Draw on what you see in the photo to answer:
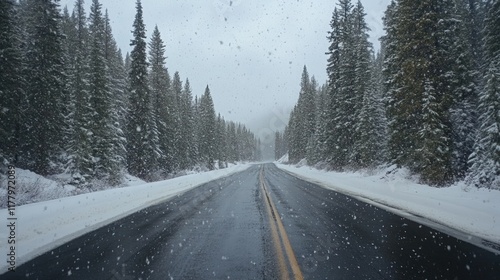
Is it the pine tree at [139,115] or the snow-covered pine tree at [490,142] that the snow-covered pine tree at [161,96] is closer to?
the pine tree at [139,115]

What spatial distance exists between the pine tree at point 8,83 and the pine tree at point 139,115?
10.2m

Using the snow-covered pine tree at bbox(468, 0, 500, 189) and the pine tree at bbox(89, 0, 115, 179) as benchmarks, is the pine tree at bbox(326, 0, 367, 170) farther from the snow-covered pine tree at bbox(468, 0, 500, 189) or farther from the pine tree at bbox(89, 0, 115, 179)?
the pine tree at bbox(89, 0, 115, 179)

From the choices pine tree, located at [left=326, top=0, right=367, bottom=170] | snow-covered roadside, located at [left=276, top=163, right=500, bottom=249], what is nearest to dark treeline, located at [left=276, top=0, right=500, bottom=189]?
snow-covered roadside, located at [left=276, top=163, right=500, bottom=249]

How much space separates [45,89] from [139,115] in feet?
27.5

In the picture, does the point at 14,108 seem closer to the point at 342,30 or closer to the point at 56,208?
the point at 56,208

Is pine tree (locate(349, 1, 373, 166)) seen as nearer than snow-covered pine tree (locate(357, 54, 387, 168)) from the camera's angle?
No

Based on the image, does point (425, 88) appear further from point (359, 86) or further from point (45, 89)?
point (45, 89)

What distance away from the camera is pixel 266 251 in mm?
6023

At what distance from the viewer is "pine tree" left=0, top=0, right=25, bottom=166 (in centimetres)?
2039

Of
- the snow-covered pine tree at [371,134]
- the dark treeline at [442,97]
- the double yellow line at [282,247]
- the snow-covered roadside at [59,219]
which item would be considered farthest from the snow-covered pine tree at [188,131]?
the double yellow line at [282,247]

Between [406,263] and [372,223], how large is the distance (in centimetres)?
325

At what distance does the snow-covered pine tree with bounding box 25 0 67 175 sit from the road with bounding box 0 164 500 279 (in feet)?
64.6

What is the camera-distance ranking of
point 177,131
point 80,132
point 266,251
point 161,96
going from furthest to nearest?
point 177,131 → point 161,96 → point 80,132 → point 266,251

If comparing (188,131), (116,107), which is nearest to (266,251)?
(116,107)
